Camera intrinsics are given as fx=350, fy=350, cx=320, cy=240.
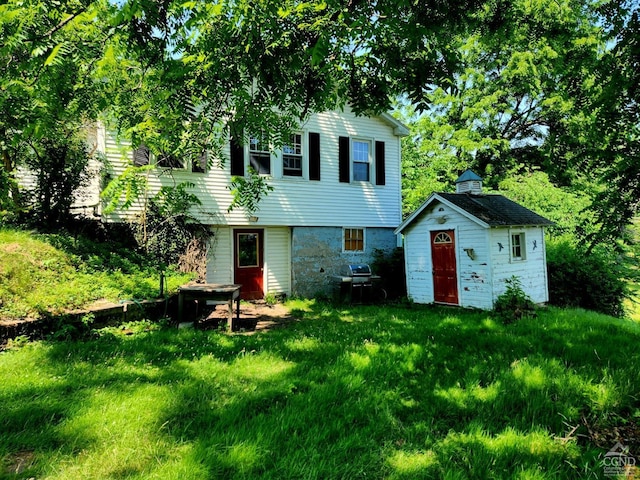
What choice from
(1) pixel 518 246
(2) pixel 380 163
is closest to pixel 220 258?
(2) pixel 380 163

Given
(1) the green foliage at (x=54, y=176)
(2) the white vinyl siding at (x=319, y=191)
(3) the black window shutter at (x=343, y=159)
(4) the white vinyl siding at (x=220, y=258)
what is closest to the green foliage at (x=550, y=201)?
(2) the white vinyl siding at (x=319, y=191)

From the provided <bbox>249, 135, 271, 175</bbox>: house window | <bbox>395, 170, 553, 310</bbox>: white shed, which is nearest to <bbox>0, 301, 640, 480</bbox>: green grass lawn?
<bbox>395, 170, 553, 310</bbox>: white shed

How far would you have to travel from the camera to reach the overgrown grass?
5.29m

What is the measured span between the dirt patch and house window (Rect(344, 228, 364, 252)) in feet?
11.0

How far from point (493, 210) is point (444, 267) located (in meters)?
2.12

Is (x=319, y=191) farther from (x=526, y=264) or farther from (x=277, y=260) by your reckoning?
(x=526, y=264)

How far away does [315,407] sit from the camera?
341 cm

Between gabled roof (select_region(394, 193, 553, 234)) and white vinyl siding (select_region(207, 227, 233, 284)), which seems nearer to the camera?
Answer: gabled roof (select_region(394, 193, 553, 234))

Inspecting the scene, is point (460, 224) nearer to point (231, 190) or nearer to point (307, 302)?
point (307, 302)

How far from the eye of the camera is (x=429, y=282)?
10.8 metres

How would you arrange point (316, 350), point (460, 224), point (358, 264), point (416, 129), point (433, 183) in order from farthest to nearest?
point (416, 129) < point (433, 183) < point (358, 264) < point (460, 224) < point (316, 350)

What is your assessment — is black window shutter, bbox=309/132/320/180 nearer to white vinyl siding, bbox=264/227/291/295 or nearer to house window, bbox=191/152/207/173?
white vinyl siding, bbox=264/227/291/295

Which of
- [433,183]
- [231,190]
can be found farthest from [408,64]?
[433,183]

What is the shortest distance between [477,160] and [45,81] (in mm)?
18824
